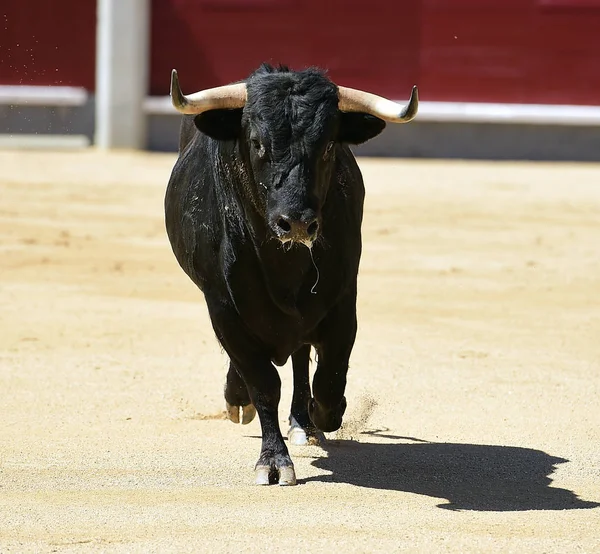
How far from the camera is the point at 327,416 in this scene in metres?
4.64

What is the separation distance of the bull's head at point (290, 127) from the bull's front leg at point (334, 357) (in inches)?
19.2

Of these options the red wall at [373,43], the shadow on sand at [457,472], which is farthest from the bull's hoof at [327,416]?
the red wall at [373,43]

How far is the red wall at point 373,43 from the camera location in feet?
52.1

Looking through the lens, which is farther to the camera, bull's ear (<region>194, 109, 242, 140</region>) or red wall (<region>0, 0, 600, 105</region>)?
red wall (<region>0, 0, 600, 105</region>)

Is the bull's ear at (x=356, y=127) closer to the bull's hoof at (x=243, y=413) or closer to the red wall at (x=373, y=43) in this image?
the bull's hoof at (x=243, y=413)

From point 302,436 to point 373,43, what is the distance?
11583 mm

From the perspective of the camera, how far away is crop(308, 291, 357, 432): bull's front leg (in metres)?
4.51

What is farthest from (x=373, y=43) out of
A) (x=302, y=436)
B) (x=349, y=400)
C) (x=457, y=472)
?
(x=457, y=472)

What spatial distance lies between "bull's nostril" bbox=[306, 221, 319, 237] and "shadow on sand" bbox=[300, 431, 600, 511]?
2.95ft

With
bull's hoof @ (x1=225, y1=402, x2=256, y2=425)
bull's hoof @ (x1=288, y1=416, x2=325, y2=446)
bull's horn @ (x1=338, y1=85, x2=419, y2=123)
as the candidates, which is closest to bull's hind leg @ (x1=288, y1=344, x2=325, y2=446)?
bull's hoof @ (x1=288, y1=416, x2=325, y2=446)

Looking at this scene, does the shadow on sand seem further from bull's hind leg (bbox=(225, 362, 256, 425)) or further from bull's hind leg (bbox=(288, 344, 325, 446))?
bull's hind leg (bbox=(225, 362, 256, 425))

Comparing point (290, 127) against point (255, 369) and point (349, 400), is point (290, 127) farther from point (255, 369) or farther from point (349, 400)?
point (349, 400)

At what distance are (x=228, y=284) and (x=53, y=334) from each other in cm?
268

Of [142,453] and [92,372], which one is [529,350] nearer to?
[92,372]
